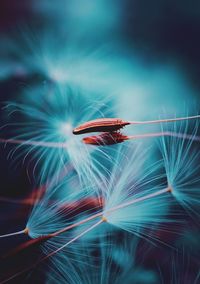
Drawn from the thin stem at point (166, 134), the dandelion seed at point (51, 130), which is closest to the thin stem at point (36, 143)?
the dandelion seed at point (51, 130)

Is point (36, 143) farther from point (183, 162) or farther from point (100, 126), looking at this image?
point (183, 162)

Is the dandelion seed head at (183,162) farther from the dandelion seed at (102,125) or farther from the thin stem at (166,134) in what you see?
the dandelion seed at (102,125)

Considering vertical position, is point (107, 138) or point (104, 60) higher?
point (104, 60)

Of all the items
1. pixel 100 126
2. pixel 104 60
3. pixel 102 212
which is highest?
pixel 104 60

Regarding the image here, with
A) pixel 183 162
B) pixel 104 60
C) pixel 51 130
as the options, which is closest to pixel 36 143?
pixel 51 130

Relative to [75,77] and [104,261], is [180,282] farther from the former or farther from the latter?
[75,77]

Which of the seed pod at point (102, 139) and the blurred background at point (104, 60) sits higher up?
the blurred background at point (104, 60)
